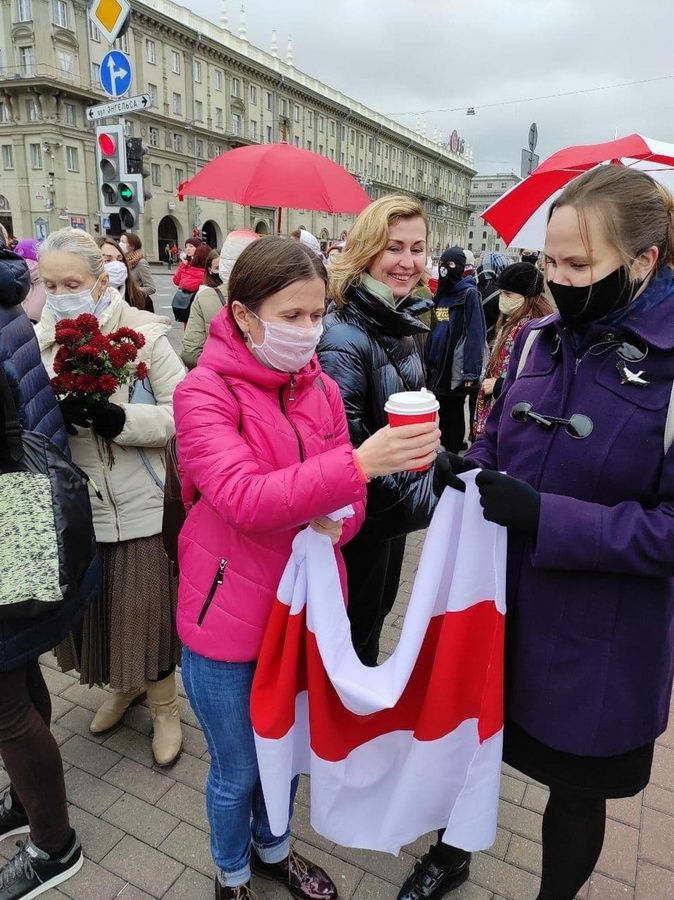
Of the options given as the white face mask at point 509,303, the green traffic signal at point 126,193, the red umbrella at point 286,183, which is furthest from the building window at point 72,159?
the white face mask at point 509,303

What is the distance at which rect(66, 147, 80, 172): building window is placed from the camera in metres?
40.8

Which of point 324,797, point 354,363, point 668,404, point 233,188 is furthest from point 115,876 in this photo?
point 233,188

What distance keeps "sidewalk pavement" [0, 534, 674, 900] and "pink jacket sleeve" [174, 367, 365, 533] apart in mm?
1446

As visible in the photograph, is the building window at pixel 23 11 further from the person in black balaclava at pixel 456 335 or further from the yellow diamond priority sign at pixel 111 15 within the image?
the person in black balaclava at pixel 456 335

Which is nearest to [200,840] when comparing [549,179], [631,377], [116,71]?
[631,377]

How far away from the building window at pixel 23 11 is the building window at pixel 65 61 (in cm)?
231

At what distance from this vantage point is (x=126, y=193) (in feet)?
25.5

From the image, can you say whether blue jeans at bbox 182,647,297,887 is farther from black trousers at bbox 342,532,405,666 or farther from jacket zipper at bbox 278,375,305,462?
black trousers at bbox 342,532,405,666

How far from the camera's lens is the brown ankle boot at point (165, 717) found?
2.59m

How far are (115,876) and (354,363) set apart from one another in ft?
6.27

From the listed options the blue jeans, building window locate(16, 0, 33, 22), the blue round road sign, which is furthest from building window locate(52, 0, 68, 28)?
the blue jeans

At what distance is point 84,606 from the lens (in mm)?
1943

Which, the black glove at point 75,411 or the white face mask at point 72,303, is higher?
the white face mask at point 72,303

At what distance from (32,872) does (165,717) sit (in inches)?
28.8
